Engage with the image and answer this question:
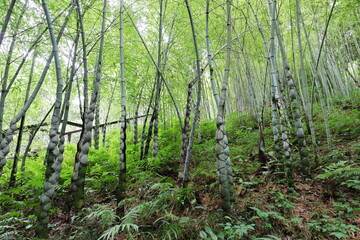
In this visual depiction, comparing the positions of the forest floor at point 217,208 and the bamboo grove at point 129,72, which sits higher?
the bamboo grove at point 129,72

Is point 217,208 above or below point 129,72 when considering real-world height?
below

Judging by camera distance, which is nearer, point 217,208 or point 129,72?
point 217,208

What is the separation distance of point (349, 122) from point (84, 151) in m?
4.83

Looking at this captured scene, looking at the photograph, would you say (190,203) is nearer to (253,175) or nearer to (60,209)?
(253,175)

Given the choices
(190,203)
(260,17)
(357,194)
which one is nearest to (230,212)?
(190,203)

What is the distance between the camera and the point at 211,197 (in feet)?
7.44

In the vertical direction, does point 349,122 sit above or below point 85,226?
above

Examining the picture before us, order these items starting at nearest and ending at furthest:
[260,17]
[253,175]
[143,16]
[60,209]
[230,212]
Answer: [230,212] → [60,209] → [253,175] → [143,16] → [260,17]

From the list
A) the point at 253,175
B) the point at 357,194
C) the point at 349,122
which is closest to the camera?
the point at 357,194

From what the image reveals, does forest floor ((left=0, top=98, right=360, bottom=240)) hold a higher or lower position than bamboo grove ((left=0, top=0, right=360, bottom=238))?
lower

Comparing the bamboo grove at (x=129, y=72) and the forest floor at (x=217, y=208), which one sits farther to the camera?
the bamboo grove at (x=129, y=72)

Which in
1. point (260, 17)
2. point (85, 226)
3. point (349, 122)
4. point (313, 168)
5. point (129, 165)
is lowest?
point (85, 226)

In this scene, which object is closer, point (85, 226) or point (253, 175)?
point (85, 226)

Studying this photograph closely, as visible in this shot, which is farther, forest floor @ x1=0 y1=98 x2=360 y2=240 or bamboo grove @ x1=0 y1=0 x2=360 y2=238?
bamboo grove @ x1=0 y1=0 x2=360 y2=238
